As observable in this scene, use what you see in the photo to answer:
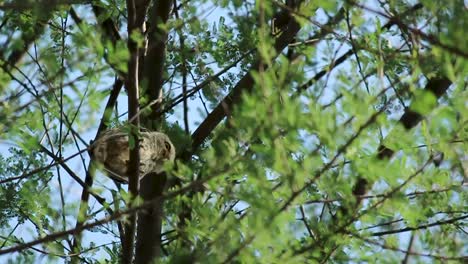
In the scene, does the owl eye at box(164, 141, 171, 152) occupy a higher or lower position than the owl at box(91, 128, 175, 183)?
higher

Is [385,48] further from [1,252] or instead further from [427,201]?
[1,252]

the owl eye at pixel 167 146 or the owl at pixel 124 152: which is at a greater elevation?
the owl eye at pixel 167 146

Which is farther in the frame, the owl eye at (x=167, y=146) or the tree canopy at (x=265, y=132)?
the owl eye at (x=167, y=146)

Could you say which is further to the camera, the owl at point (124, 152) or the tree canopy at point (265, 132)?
the owl at point (124, 152)

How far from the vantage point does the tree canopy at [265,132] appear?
1.56 meters

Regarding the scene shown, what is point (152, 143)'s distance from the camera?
A: 2588mm

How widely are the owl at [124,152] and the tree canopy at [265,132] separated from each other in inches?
1.7

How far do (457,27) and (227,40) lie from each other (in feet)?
5.73

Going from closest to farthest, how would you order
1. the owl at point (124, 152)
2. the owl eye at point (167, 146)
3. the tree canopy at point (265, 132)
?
1. the tree canopy at point (265, 132)
2. the owl at point (124, 152)
3. the owl eye at point (167, 146)

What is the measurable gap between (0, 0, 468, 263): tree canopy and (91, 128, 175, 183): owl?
4 centimetres

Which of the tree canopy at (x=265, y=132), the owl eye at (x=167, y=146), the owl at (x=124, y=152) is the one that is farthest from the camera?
the owl eye at (x=167, y=146)

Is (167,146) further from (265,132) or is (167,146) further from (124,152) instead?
(265,132)

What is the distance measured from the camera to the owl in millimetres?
2441

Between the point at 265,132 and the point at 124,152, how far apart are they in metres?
1.05
